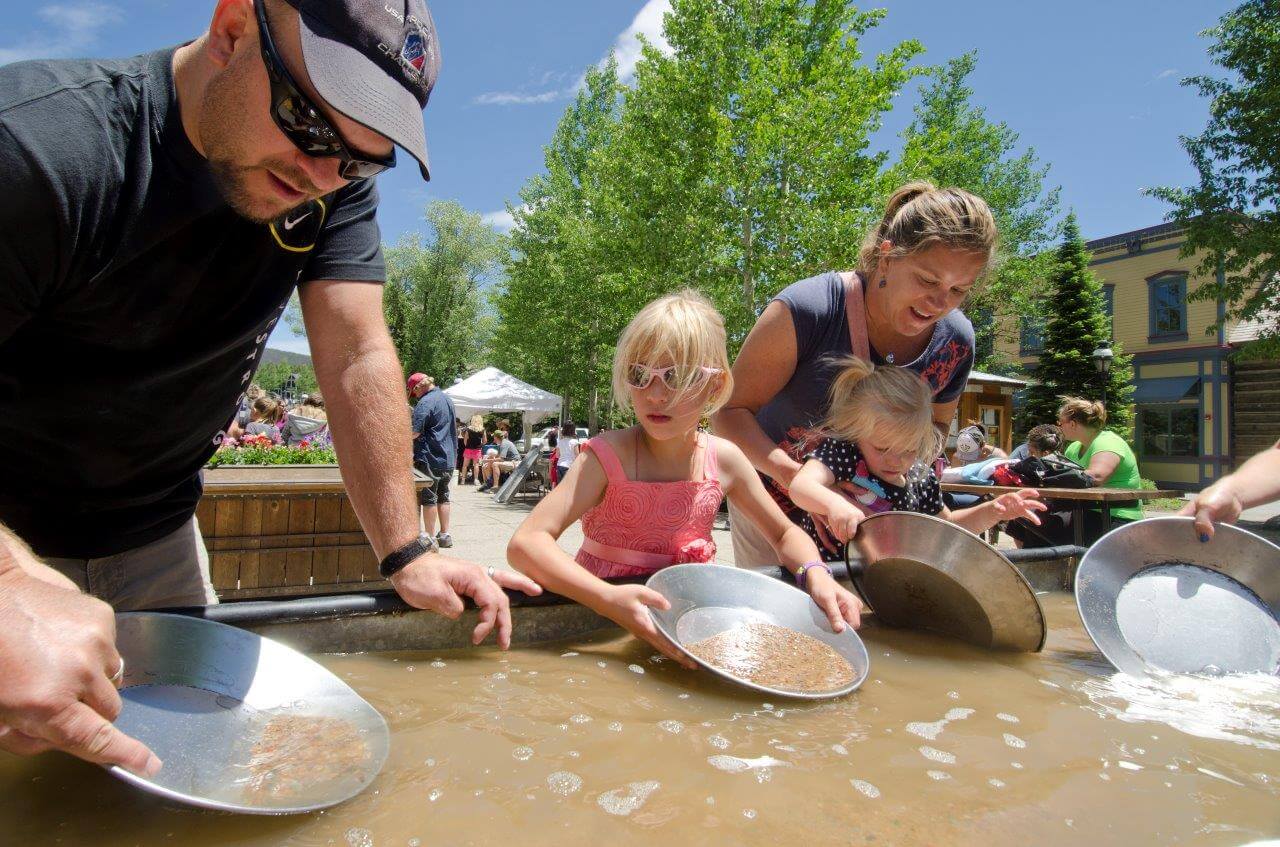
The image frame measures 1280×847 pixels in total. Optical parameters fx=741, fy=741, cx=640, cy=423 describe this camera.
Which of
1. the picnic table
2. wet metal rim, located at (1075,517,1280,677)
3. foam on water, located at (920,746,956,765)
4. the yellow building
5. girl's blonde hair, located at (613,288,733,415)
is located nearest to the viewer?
foam on water, located at (920,746,956,765)

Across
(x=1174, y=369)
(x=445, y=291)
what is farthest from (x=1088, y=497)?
(x=445, y=291)

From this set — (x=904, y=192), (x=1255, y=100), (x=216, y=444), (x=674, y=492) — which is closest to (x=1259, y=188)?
(x=1255, y=100)

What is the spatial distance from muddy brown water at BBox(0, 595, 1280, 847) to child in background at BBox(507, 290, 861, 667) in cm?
39

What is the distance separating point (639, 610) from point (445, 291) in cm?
3671

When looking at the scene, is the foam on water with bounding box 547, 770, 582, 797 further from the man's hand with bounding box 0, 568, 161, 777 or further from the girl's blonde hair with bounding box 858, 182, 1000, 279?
the girl's blonde hair with bounding box 858, 182, 1000, 279

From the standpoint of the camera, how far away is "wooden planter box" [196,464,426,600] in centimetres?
408

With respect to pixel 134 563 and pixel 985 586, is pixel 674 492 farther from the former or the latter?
pixel 134 563

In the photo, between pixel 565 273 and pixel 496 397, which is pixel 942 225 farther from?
pixel 565 273

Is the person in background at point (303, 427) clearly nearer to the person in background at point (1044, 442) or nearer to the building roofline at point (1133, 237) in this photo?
the person in background at point (1044, 442)

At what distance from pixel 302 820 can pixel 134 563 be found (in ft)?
3.32

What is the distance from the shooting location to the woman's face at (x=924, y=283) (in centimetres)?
207

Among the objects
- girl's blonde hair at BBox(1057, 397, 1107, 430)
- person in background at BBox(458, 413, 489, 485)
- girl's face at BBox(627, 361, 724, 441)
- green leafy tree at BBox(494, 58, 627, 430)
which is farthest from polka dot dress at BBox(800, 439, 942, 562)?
green leafy tree at BBox(494, 58, 627, 430)

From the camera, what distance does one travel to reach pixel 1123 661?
5.94 ft

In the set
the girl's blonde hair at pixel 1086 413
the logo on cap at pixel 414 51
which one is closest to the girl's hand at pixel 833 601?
the logo on cap at pixel 414 51
